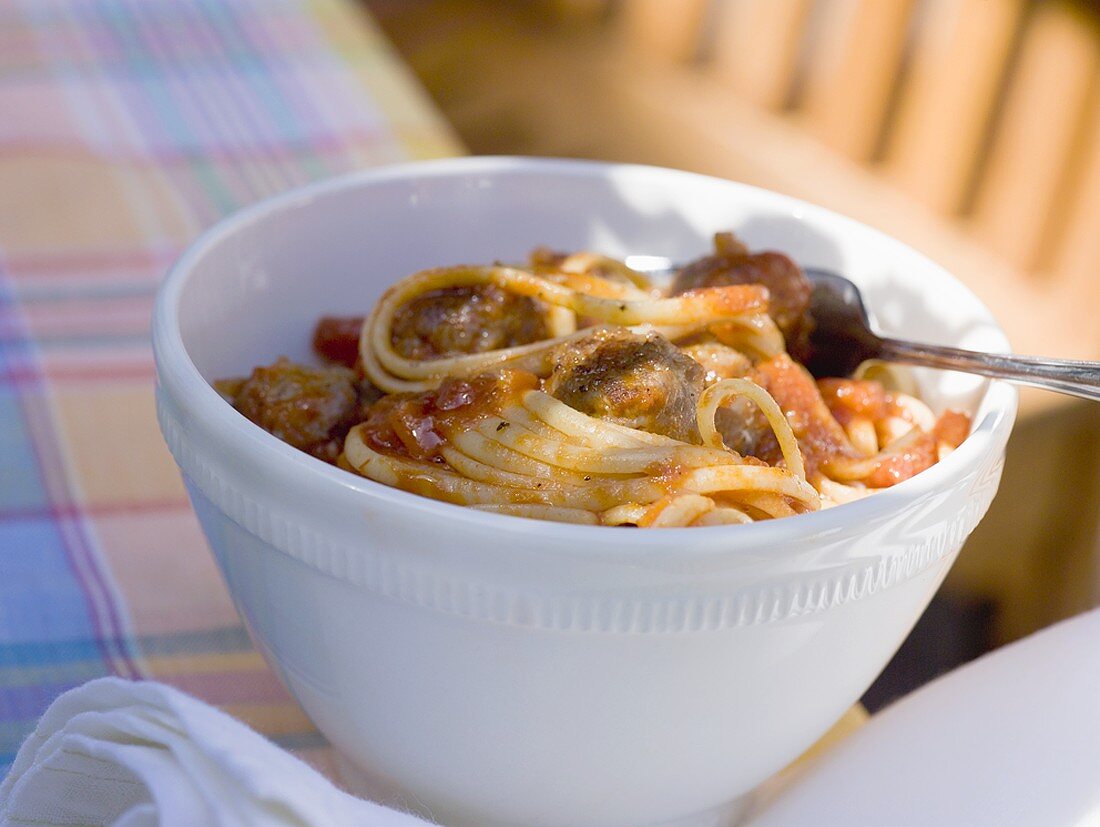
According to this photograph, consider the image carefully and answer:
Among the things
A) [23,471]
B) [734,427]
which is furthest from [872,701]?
[23,471]

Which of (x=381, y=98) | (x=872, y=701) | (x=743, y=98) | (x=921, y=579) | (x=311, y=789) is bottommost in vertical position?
(x=872, y=701)

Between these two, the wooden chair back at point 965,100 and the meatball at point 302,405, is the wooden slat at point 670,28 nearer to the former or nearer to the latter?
the wooden chair back at point 965,100

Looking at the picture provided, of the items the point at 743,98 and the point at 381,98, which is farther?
the point at 743,98

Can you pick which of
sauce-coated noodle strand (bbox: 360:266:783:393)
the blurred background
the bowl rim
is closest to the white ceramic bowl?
the bowl rim

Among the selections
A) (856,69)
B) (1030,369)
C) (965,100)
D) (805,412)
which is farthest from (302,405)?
(856,69)

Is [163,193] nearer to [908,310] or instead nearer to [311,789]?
[908,310]

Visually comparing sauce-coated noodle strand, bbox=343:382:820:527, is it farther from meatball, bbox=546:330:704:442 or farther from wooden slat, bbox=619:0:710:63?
wooden slat, bbox=619:0:710:63

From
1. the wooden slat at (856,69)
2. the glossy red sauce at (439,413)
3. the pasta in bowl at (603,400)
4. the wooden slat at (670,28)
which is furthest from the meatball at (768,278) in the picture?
the wooden slat at (670,28)

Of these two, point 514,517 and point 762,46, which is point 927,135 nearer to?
point 762,46
